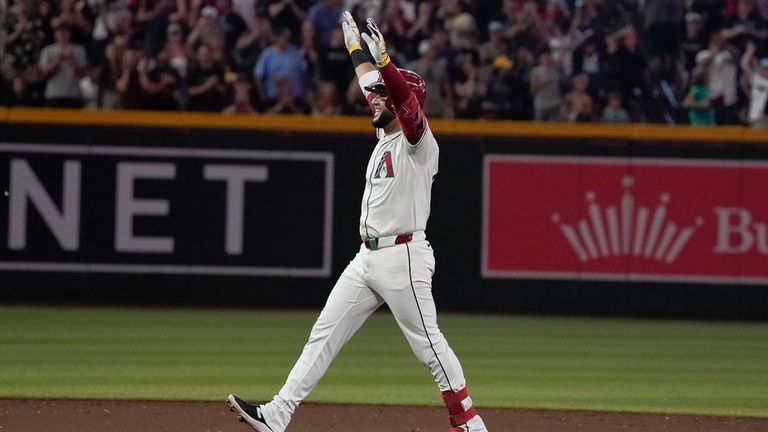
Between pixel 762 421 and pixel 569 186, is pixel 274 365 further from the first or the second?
pixel 569 186

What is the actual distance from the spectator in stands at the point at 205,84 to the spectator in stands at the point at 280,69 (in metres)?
0.48

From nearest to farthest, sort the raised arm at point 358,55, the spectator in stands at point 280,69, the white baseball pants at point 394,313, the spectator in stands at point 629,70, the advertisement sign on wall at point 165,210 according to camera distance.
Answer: the white baseball pants at point 394,313 → the raised arm at point 358,55 → the advertisement sign on wall at point 165,210 → the spectator in stands at point 280,69 → the spectator in stands at point 629,70

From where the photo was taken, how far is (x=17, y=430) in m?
7.65

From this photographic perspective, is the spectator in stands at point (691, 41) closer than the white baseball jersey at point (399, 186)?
No

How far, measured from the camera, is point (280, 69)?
1502 centimetres

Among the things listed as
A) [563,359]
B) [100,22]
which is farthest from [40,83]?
[563,359]

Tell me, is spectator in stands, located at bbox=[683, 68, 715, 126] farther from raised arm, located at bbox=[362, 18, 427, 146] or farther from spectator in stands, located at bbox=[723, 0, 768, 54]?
raised arm, located at bbox=[362, 18, 427, 146]

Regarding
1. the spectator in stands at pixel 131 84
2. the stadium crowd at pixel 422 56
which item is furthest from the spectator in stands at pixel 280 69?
the spectator in stands at pixel 131 84

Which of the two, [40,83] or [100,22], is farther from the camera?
[100,22]

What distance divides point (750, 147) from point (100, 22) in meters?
7.74


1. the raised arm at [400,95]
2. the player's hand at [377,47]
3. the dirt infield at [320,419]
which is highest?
the player's hand at [377,47]

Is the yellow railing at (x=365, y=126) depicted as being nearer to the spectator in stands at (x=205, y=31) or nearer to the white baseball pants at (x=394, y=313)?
the spectator in stands at (x=205, y=31)

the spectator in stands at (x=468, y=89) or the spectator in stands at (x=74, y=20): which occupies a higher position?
the spectator in stands at (x=74, y=20)

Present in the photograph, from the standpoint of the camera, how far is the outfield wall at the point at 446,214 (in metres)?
14.1
